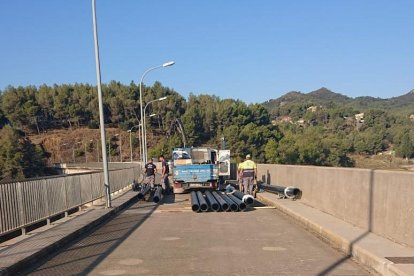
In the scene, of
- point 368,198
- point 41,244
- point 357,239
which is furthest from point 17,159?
point 357,239

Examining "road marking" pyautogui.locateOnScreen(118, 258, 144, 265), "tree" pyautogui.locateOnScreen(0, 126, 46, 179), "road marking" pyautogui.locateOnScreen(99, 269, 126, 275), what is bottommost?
"tree" pyautogui.locateOnScreen(0, 126, 46, 179)

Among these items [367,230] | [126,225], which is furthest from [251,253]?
[126,225]

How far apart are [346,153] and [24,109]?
9222cm

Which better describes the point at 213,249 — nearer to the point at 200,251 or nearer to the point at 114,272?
the point at 200,251

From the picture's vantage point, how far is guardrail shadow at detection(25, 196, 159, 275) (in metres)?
7.09

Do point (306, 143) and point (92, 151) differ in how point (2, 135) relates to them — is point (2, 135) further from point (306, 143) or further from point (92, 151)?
point (306, 143)

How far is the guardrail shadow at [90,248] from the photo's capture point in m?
7.09

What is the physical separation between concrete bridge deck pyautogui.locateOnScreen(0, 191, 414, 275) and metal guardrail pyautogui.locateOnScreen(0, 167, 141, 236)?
48 centimetres

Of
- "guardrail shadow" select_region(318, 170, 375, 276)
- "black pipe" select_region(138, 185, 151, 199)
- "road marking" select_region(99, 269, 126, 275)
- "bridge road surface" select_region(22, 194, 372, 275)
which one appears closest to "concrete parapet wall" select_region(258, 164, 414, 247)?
"guardrail shadow" select_region(318, 170, 375, 276)

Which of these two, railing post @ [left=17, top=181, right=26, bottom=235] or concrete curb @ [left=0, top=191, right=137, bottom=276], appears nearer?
concrete curb @ [left=0, top=191, right=137, bottom=276]

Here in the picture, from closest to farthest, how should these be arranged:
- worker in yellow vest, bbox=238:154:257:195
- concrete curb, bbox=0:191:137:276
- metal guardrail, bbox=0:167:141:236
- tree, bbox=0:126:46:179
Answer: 1. concrete curb, bbox=0:191:137:276
2. metal guardrail, bbox=0:167:141:236
3. worker in yellow vest, bbox=238:154:257:195
4. tree, bbox=0:126:46:179

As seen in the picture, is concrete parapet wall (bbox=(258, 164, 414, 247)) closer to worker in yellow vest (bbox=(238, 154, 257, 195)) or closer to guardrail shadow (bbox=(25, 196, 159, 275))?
worker in yellow vest (bbox=(238, 154, 257, 195))

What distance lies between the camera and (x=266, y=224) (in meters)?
11.6

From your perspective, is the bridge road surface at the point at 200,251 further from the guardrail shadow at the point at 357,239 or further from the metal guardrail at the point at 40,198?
the metal guardrail at the point at 40,198
